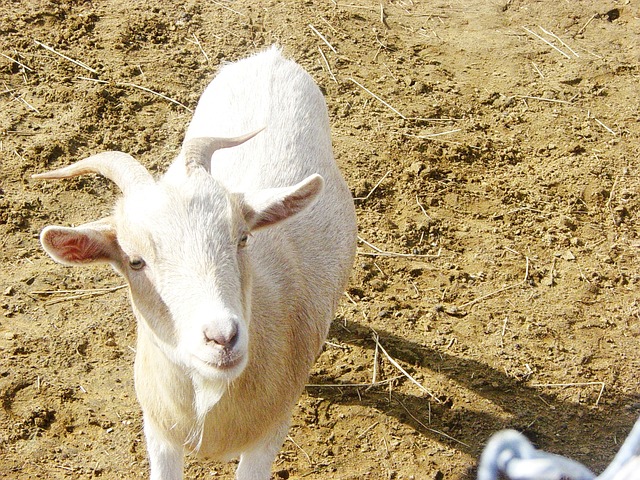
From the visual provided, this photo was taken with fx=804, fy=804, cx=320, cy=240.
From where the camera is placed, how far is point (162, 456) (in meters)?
3.84

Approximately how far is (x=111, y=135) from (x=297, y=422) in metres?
3.03

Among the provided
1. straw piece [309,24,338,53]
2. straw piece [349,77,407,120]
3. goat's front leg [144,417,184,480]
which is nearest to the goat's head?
goat's front leg [144,417,184,480]

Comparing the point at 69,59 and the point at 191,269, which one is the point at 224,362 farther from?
the point at 69,59

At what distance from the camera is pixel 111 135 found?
6.55 metres

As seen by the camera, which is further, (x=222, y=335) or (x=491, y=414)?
(x=491, y=414)

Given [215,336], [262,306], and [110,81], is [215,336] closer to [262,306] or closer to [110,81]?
[262,306]

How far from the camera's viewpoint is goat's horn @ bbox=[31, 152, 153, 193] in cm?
340

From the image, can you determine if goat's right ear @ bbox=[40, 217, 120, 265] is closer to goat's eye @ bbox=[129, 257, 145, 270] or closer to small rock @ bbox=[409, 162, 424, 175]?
goat's eye @ bbox=[129, 257, 145, 270]

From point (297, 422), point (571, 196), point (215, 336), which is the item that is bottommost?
point (297, 422)

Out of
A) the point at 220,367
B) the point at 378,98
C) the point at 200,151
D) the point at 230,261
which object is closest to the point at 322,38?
the point at 378,98

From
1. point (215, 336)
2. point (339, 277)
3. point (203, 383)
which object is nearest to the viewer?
point (215, 336)

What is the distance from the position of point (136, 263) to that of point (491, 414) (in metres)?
2.67

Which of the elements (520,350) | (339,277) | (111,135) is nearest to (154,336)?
(339,277)

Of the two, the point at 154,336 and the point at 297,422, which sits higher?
the point at 154,336
